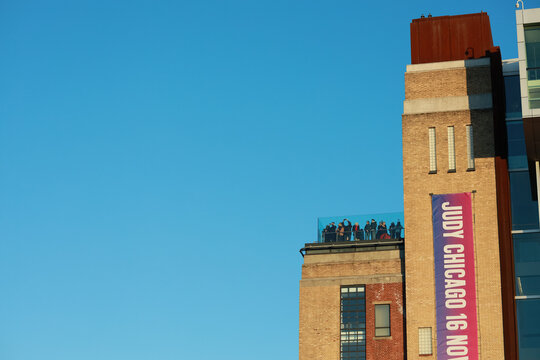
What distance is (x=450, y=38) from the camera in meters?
55.2

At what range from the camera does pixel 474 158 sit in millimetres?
51656

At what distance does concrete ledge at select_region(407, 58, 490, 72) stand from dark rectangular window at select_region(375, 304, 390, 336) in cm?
1443

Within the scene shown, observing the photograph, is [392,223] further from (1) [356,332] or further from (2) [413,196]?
(1) [356,332]

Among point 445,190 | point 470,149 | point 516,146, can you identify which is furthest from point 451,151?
point 516,146

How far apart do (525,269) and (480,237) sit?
2939mm

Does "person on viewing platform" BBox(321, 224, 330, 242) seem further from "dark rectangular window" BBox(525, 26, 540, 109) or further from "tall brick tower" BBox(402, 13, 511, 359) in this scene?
"dark rectangular window" BBox(525, 26, 540, 109)

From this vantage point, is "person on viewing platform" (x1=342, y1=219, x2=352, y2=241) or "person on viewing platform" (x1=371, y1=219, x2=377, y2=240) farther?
"person on viewing platform" (x1=342, y1=219, x2=352, y2=241)

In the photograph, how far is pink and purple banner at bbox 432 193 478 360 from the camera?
48469mm

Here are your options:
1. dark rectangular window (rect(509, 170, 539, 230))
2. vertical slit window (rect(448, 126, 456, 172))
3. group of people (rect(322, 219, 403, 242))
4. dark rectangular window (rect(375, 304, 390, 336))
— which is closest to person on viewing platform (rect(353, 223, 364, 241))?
group of people (rect(322, 219, 403, 242))

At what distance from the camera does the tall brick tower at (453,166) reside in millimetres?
48938

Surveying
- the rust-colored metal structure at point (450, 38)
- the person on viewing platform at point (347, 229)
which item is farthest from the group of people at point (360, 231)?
the rust-colored metal structure at point (450, 38)

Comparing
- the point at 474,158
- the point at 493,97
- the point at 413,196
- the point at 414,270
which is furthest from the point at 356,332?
the point at 493,97

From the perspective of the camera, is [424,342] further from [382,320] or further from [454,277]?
[454,277]

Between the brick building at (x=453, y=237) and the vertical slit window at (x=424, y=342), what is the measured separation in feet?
0.19
